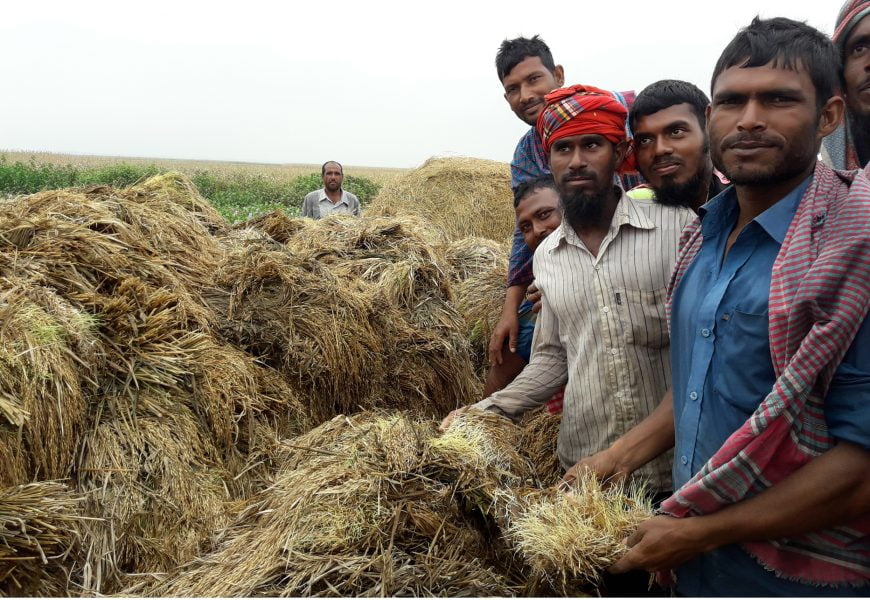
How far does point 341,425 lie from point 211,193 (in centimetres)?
3275

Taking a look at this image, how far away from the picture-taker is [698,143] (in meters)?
2.53

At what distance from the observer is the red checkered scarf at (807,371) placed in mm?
1282

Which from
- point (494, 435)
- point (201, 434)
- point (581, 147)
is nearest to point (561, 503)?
point (494, 435)

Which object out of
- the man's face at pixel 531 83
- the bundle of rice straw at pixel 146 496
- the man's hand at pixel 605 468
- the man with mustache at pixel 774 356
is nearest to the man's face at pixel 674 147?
the man with mustache at pixel 774 356

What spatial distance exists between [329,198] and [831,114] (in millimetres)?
9211

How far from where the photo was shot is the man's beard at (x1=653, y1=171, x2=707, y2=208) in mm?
2488

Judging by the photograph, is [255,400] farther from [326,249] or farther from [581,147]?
[581,147]

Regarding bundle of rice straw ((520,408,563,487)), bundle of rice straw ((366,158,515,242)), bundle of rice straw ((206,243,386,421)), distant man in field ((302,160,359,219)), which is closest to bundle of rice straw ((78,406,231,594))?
bundle of rice straw ((206,243,386,421))

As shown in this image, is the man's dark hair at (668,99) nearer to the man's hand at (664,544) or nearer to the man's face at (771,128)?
the man's face at (771,128)

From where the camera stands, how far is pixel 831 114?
1.54 metres

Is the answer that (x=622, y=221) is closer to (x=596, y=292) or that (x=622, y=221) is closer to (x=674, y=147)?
(x=596, y=292)

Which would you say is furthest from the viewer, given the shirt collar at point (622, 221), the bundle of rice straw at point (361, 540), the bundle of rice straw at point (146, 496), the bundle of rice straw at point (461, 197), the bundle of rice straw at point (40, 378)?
the bundle of rice straw at point (461, 197)

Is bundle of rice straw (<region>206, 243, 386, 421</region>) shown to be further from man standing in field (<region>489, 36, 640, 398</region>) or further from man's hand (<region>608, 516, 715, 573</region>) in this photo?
man's hand (<region>608, 516, 715, 573</region>)

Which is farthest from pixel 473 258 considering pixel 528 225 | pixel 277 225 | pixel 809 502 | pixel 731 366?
pixel 809 502
